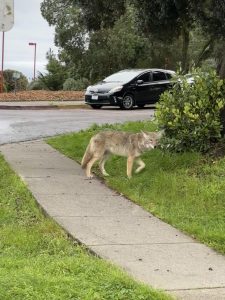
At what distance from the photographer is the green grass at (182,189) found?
7316 millimetres

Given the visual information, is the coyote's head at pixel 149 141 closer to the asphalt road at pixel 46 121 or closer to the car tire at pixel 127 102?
the asphalt road at pixel 46 121

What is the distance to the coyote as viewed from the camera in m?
10.2

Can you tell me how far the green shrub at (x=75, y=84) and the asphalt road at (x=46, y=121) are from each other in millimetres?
11630

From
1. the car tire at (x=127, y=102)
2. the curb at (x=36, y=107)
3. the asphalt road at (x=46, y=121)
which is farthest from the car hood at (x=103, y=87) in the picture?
the asphalt road at (x=46, y=121)

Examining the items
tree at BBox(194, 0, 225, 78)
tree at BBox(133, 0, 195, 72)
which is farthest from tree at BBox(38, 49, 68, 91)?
tree at BBox(194, 0, 225, 78)

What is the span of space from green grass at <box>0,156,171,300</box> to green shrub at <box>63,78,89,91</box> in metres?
27.2

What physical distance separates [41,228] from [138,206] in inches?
70.0

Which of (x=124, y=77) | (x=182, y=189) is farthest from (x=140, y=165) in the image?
(x=124, y=77)

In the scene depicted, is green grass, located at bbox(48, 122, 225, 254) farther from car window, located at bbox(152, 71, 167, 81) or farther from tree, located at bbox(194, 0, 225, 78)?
car window, located at bbox(152, 71, 167, 81)

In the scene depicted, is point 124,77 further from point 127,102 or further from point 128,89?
point 127,102

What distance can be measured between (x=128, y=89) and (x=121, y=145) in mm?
14067

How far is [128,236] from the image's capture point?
6.81m

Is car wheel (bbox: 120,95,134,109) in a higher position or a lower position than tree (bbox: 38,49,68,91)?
lower

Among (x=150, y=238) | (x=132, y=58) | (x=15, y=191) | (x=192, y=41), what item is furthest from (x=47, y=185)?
(x=192, y=41)
